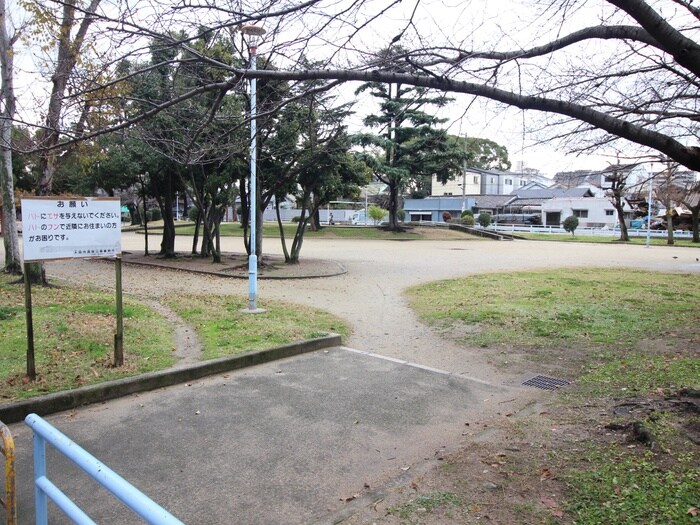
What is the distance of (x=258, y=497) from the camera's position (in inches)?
133

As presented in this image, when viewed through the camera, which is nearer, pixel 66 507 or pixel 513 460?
pixel 66 507

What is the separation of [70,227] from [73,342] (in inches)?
82.7

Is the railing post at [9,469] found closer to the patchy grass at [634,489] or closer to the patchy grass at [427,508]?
the patchy grass at [427,508]

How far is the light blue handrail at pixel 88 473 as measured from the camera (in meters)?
1.55

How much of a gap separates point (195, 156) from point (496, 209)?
192ft

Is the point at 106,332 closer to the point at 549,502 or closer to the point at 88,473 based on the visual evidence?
the point at 88,473

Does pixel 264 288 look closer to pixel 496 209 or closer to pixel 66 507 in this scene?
pixel 66 507

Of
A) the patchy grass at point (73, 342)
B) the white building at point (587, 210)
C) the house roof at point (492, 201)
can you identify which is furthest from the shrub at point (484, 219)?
the patchy grass at point (73, 342)

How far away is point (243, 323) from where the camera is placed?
8328 mm

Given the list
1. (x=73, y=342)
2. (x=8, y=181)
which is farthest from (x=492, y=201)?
(x=73, y=342)

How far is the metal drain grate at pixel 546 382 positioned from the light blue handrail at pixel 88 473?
5.01 metres

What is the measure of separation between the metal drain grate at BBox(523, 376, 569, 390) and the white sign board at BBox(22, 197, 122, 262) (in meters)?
5.06

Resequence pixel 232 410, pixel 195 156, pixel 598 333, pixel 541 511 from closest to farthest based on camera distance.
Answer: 1. pixel 541 511
2. pixel 232 410
3. pixel 195 156
4. pixel 598 333

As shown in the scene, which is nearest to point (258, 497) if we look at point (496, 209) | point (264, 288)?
point (264, 288)
